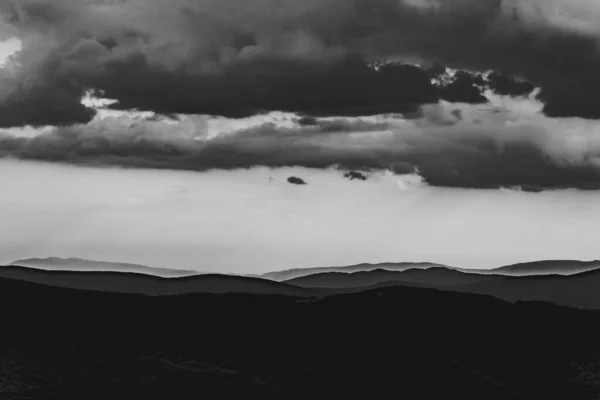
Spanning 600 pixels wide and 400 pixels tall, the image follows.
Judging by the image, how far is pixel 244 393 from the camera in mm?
178875

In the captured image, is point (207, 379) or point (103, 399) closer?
point (103, 399)

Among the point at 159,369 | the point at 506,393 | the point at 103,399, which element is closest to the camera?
the point at 103,399

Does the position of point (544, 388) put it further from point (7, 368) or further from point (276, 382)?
point (7, 368)

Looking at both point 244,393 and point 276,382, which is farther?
point 276,382

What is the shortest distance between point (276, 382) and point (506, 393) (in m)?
75.9

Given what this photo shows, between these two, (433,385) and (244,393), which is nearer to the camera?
(244,393)

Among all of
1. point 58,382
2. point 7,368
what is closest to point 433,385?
point 58,382

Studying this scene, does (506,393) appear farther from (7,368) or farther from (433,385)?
(7,368)

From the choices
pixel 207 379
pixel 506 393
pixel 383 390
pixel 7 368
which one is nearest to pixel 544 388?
pixel 506 393

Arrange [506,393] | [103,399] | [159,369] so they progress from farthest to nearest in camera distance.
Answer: [159,369] < [506,393] < [103,399]

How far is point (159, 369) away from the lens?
650 feet

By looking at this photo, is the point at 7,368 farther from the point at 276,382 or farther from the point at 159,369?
the point at 276,382

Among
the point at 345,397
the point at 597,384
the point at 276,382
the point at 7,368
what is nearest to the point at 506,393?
the point at 597,384

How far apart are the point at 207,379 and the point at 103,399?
34.5 metres
